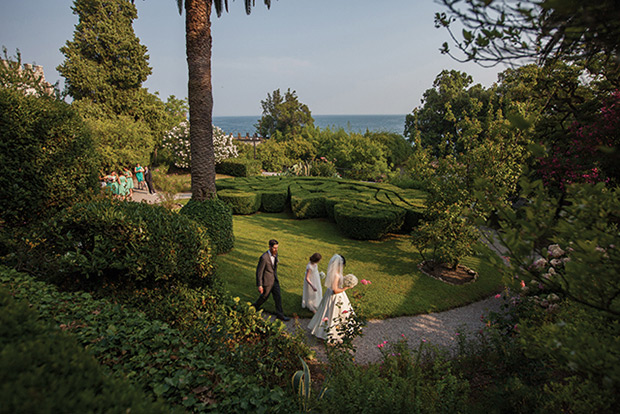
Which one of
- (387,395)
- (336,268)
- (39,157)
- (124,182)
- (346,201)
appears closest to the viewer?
(387,395)

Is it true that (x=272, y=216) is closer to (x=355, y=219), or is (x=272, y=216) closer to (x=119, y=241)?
(x=355, y=219)

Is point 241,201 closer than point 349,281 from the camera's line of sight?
No

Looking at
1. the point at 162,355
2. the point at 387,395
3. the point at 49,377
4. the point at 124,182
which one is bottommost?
the point at 124,182

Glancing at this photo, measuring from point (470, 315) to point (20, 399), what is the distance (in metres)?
7.43

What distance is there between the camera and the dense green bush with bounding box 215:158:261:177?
79.7 feet

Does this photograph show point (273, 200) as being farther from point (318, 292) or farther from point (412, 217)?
point (318, 292)

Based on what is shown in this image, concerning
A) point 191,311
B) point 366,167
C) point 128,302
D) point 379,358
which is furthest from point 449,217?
point 366,167

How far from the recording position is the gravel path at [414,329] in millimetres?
5836

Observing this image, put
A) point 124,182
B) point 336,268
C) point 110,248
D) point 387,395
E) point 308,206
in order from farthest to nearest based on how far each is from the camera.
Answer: point 124,182
point 308,206
point 336,268
point 110,248
point 387,395

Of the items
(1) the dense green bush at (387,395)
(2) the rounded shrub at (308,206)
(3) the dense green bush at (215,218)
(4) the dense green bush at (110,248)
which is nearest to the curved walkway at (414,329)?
(1) the dense green bush at (387,395)

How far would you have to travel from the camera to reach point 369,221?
10984 mm

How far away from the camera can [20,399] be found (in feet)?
5.06

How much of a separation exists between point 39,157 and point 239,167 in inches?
723

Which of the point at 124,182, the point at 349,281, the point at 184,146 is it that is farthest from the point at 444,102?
the point at 349,281
